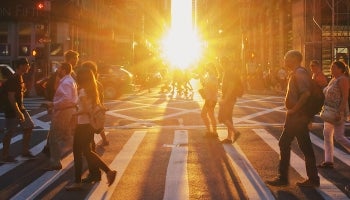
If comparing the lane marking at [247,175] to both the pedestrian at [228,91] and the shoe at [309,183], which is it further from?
the pedestrian at [228,91]

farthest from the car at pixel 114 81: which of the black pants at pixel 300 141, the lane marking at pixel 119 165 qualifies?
the black pants at pixel 300 141

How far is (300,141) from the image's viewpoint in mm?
7441

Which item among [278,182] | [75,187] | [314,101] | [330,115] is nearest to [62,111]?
[75,187]

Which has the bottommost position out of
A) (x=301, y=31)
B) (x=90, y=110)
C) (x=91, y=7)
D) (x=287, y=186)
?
(x=287, y=186)

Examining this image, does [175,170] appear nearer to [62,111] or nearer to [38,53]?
[62,111]

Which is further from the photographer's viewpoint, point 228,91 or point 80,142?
point 228,91

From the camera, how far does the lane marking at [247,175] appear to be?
22.7ft

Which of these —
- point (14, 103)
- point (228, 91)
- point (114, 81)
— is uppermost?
point (114, 81)

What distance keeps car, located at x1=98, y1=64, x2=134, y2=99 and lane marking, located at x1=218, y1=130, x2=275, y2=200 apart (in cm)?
1612

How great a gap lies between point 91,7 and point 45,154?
45.7 m

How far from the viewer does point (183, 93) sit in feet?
101

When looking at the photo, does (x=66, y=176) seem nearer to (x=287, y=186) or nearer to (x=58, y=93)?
(x=58, y=93)

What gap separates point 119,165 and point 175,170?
3.54 feet

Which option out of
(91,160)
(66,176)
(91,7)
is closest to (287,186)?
(91,160)
